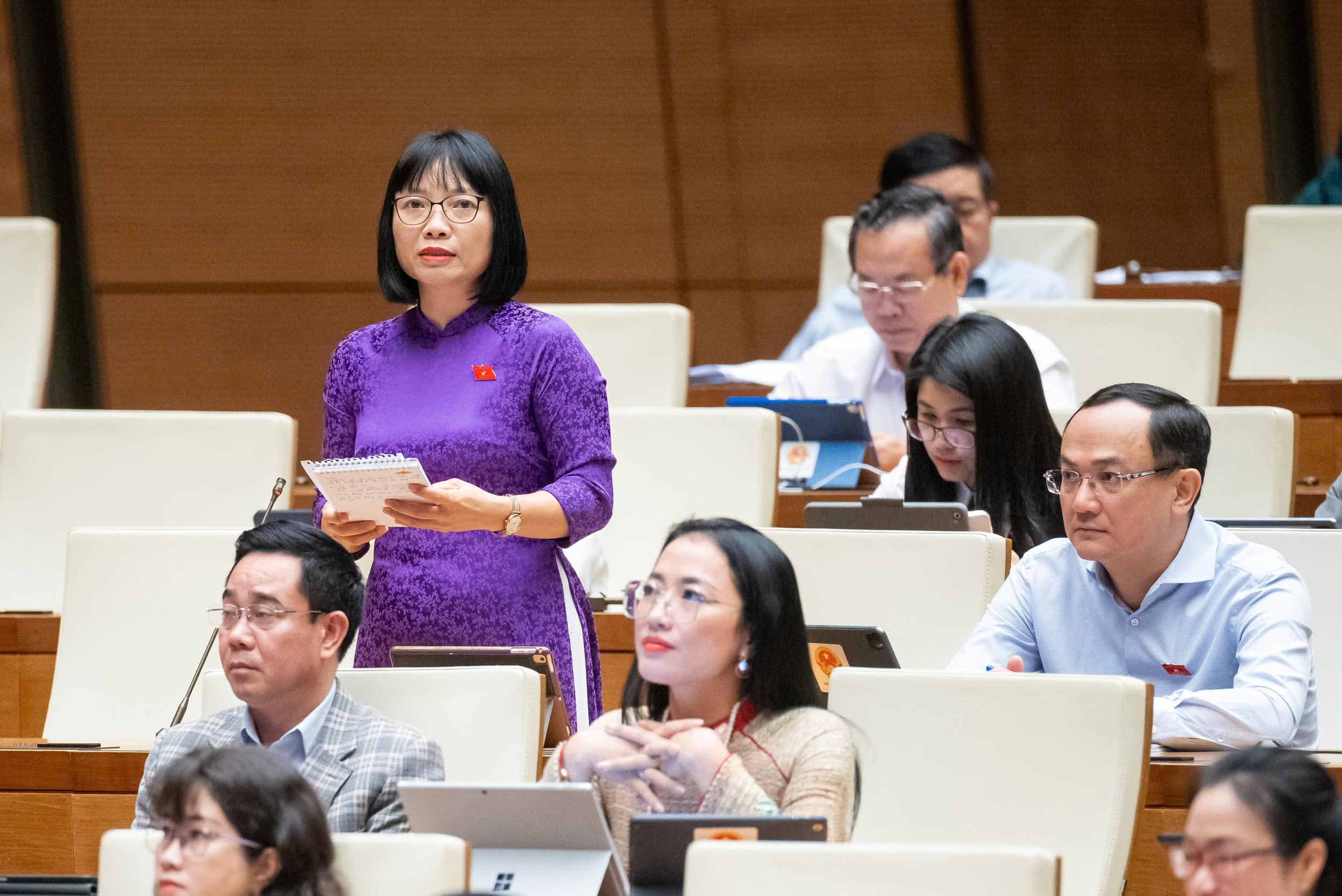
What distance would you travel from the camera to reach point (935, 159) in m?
4.60

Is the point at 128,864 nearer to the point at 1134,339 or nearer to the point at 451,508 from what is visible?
the point at 451,508

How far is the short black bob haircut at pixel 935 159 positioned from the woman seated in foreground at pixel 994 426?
5.39ft

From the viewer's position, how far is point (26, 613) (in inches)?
134

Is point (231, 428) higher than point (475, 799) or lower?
higher

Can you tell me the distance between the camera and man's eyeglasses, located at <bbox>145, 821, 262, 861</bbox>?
171 cm

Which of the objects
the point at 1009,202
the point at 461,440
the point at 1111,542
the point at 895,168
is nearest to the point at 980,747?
the point at 1111,542

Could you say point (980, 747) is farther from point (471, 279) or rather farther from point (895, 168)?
point (895, 168)

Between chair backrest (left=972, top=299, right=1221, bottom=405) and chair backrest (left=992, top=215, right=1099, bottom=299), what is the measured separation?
0.82m

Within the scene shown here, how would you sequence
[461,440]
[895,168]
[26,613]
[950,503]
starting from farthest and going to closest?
[895,168] → [26,613] → [950,503] → [461,440]

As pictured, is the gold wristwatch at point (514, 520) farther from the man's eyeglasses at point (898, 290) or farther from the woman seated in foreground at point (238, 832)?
the man's eyeglasses at point (898, 290)

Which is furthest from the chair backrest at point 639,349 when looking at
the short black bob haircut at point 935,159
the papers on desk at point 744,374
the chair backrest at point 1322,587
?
the chair backrest at point 1322,587

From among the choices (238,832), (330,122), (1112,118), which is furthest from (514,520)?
(1112,118)

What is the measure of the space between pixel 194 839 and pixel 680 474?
1894 mm

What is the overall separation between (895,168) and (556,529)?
2672 millimetres
